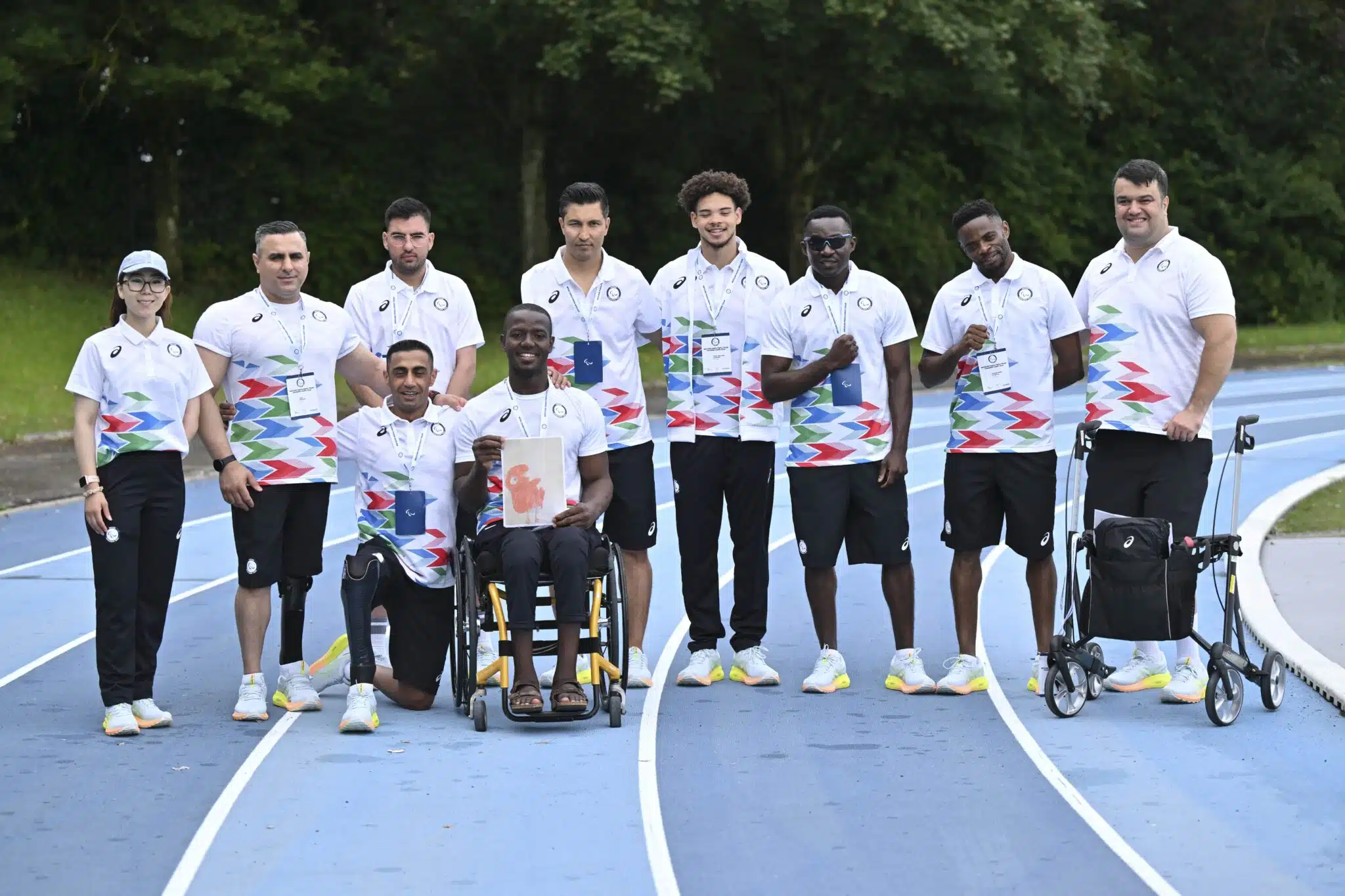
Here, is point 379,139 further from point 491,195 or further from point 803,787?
point 803,787

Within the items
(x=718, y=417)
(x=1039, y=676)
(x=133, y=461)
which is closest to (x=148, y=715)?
(x=133, y=461)

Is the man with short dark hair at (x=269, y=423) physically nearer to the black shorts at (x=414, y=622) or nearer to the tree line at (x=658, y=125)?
the black shorts at (x=414, y=622)

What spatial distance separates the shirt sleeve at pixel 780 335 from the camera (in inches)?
333

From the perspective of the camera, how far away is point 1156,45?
3903cm

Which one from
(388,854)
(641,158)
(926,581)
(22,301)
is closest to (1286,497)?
(926,581)

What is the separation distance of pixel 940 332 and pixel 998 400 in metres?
0.37

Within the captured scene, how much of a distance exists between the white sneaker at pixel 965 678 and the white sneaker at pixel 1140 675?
0.53 metres

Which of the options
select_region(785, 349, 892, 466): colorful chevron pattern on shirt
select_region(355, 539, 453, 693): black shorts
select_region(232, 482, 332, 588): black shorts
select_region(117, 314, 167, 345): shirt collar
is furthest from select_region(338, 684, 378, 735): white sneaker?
select_region(785, 349, 892, 466): colorful chevron pattern on shirt

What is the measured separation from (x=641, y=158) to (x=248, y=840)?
94.7 ft

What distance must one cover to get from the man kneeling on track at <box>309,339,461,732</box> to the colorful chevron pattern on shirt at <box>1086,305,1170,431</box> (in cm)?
257

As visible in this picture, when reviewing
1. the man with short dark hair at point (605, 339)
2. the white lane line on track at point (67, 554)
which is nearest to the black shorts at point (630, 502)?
the man with short dark hair at point (605, 339)

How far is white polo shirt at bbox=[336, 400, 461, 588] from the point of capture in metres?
8.20

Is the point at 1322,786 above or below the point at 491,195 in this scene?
below

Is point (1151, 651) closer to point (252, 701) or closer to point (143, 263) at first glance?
point (252, 701)
